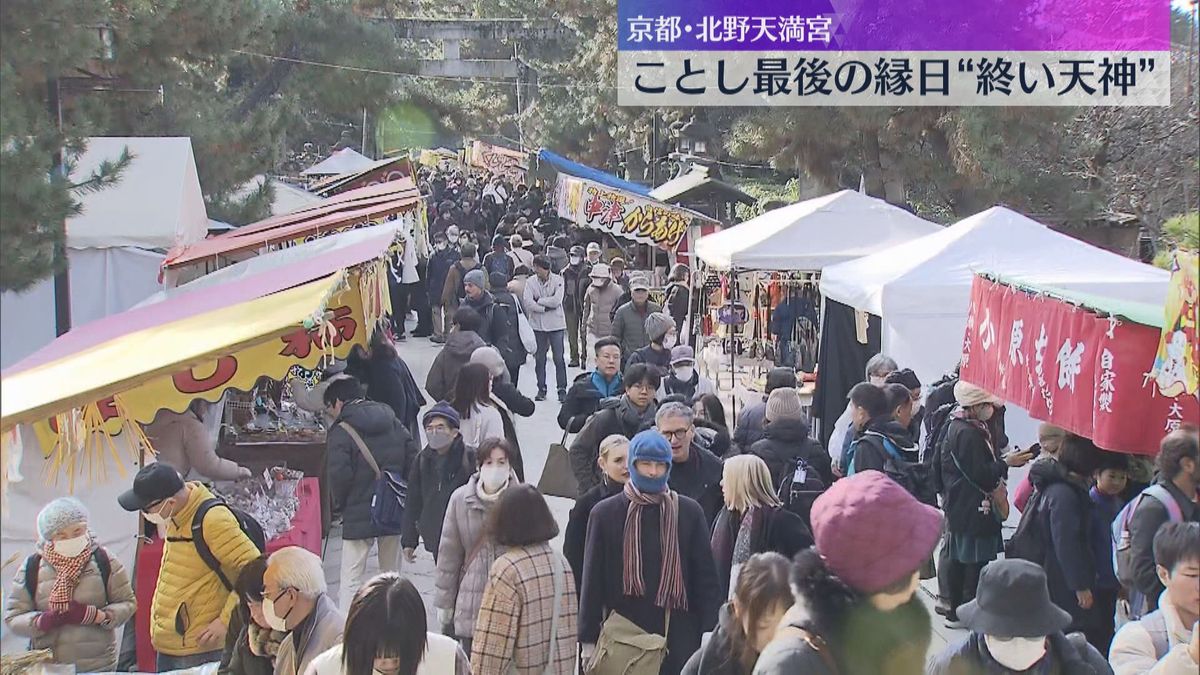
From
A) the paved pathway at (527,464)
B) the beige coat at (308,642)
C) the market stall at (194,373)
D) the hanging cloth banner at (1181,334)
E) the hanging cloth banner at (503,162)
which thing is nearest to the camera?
the hanging cloth banner at (1181,334)

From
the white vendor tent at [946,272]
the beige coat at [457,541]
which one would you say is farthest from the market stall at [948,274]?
the beige coat at [457,541]

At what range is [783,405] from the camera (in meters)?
6.54

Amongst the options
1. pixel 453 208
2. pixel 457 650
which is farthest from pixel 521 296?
pixel 453 208

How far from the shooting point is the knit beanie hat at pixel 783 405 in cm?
650

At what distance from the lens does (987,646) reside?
350 centimetres

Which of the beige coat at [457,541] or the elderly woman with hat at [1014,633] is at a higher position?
the elderly woman with hat at [1014,633]

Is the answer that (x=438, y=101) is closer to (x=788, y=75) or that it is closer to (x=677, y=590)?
(x=788, y=75)

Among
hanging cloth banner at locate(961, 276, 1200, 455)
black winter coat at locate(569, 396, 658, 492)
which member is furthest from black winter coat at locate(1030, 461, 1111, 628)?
black winter coat at locate(569, 396, 658, 492)

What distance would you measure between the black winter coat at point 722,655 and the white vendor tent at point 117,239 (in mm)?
8843

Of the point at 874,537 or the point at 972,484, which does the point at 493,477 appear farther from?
the point at 972,484

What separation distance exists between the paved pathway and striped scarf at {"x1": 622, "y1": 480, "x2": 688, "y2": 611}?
1109 millimetres

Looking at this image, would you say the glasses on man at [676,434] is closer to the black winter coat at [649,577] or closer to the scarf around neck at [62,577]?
the black winter coat at [649,577]

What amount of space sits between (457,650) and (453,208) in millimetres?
26947
